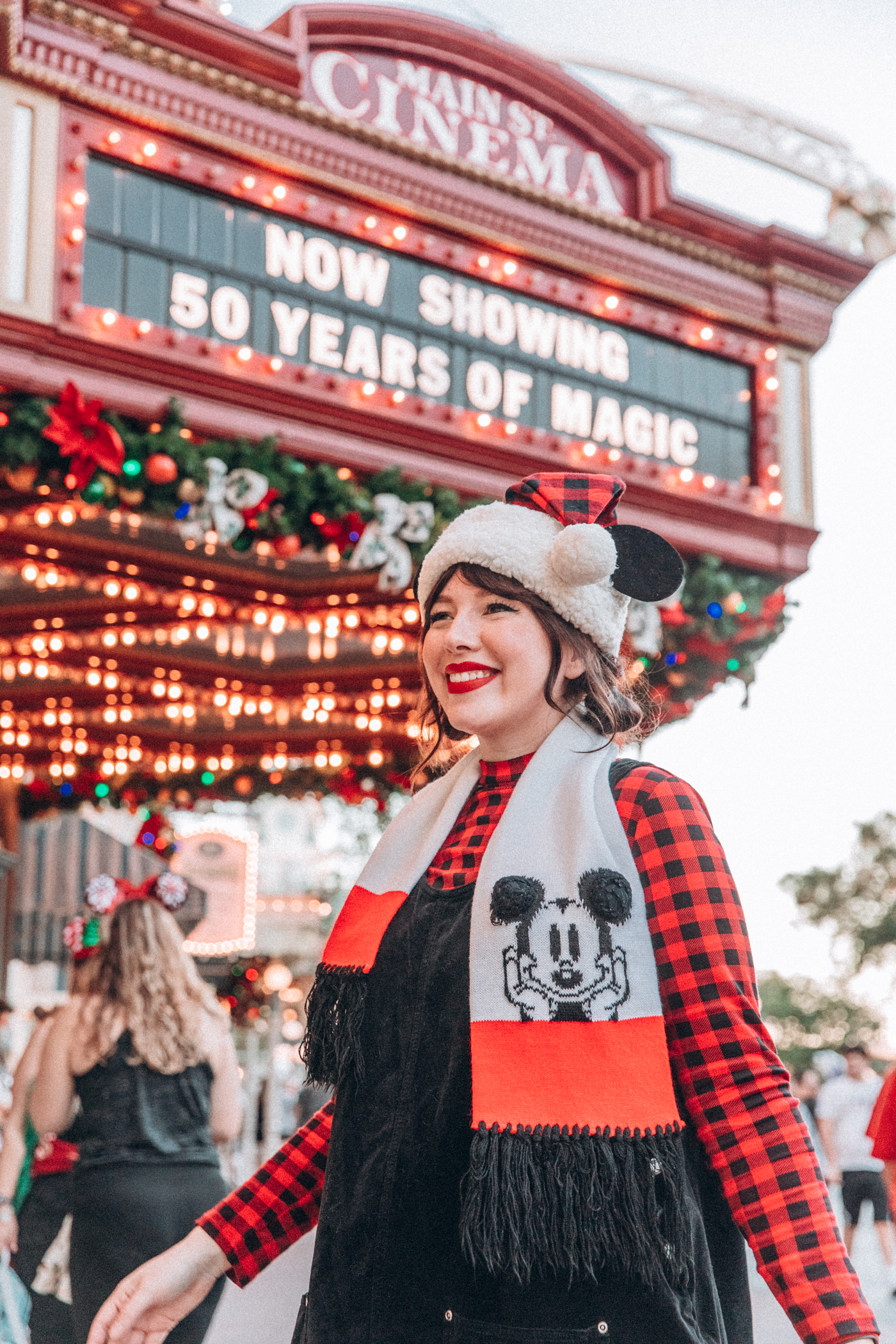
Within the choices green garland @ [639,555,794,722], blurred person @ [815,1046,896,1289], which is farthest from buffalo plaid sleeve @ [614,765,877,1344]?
blurred person @ [815,1046,896,1289]

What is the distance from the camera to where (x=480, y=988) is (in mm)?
1750

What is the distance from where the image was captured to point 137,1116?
473 cm

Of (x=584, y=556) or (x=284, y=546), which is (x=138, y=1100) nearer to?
(x=284, y=546)

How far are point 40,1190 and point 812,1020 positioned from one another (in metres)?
42.1

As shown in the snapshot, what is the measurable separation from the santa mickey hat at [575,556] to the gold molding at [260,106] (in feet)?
18.3

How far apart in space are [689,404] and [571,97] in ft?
7.35

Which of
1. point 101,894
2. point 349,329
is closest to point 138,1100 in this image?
point 101,894

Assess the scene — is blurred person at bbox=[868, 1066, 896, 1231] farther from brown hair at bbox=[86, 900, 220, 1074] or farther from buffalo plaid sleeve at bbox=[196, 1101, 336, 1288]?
buffalo plaid sleeve at bbox=[196, 1101, 336, 1288]

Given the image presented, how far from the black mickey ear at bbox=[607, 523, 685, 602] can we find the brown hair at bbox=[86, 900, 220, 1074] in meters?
3.42

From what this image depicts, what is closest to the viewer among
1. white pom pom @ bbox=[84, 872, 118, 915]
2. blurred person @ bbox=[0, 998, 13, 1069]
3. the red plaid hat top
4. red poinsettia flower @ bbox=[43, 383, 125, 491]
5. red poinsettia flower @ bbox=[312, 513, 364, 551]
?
the red plaid hat top

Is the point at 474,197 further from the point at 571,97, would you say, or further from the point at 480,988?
the point at 480,988

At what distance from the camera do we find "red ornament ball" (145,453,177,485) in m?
6.59

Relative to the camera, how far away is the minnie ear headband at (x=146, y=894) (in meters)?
5.44

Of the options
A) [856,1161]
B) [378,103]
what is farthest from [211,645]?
[856,1161]
